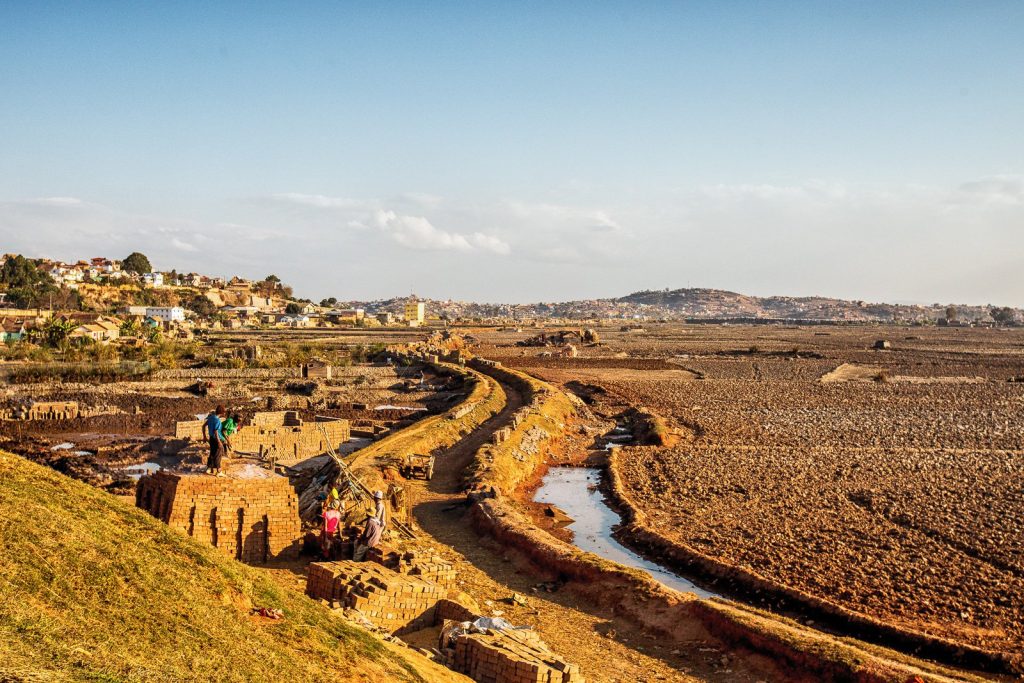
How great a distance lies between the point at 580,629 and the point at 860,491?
10.4m

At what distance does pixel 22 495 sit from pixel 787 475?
17440 millimetres

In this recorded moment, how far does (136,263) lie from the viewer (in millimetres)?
140875

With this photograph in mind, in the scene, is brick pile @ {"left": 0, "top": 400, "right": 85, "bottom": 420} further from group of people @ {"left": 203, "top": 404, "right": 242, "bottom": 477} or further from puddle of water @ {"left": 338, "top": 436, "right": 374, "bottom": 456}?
group of people @ {"left": 203, "top": 404, "right": 242, "bottom": 477}

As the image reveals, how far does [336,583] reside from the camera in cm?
944

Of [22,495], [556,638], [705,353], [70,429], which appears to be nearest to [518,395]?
[70,429]

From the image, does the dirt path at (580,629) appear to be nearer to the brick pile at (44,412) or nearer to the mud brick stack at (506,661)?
the mud brick stack at (506,661)

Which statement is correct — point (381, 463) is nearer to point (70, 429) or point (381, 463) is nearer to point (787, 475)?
point (787, 475)

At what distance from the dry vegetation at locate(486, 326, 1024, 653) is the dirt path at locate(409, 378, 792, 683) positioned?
9.17 feet

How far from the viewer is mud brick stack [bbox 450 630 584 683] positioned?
7.50 meters

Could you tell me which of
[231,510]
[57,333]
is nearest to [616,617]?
[231,510]

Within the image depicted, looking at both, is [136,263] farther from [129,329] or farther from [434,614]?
[434,614]

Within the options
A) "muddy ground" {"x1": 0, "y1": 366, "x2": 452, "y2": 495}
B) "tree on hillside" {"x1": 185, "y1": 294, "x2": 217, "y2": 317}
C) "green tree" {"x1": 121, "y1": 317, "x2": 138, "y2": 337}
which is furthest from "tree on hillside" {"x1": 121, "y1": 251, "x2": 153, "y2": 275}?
"muddy ground" {"x1": 0, "y1": 366, "x2": 452, "y2": 495}

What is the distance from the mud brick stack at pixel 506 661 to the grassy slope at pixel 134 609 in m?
0.41

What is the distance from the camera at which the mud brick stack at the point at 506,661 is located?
7.50 meters
